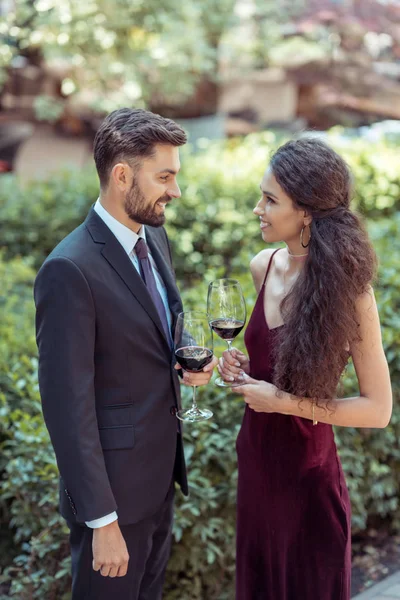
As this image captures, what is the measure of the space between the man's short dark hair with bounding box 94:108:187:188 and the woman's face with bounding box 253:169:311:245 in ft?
1.20

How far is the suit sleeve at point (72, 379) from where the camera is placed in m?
2.04

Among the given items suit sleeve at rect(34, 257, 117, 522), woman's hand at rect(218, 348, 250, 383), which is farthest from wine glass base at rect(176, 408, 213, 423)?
suit sleeve at rect(34, 257, 117, 522)

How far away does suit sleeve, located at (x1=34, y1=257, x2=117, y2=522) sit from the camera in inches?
80.1

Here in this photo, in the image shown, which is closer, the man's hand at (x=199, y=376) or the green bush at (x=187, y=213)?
the man's hand at (x=199, y=376)

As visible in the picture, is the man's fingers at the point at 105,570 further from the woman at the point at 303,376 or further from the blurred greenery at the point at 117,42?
the blurred greenery at the point at 117,42

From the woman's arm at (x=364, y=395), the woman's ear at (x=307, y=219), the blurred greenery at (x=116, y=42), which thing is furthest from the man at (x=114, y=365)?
the blurred greenery at (x=116, y=42)

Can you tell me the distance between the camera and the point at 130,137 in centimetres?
216

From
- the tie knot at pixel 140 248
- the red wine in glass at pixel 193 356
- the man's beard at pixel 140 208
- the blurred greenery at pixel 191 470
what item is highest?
the man's beard at pixel 140 208

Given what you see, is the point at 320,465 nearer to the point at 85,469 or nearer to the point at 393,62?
the point at 85,469

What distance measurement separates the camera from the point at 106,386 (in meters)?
2.21

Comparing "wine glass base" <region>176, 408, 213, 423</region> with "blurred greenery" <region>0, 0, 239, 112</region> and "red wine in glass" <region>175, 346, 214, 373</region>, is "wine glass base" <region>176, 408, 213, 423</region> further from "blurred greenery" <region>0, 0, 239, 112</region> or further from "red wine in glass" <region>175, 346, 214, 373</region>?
"blurred greenery" <region>0, 0, 239, 112</region>

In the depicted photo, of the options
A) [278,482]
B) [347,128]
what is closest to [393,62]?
[347,128]

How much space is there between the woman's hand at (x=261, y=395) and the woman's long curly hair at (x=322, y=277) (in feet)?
0.13

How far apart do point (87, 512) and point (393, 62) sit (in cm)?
1718
